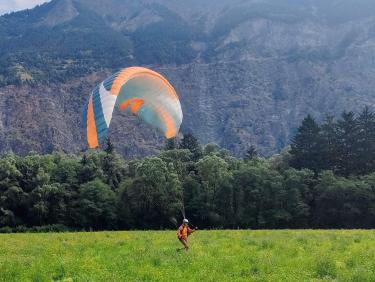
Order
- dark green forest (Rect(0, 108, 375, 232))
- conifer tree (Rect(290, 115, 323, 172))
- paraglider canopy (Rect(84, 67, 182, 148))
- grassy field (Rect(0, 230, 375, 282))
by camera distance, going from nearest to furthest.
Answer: grassy field (Rect(0, 230, 375, 282)) < paraglider canopy (Rect(84, 67, 182, 148)) < dark green forest (Rect(0, 108, 375, 232)) < conifer tree (Rect(290, 115, 323, 172))

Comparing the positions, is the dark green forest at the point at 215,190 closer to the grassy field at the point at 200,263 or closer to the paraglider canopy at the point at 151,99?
the paraglider canopy at the point at 151,99

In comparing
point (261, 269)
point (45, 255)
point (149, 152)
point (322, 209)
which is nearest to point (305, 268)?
point (261, 269)

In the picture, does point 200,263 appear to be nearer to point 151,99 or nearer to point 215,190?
point 151,99

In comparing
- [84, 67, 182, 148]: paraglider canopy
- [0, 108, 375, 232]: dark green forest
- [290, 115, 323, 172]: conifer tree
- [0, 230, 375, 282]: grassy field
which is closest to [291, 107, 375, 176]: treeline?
[290, 115, 323, 172]: conifer tree

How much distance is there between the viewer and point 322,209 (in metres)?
60.1

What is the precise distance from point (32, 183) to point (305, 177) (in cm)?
3407

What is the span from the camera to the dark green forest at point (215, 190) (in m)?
59.8

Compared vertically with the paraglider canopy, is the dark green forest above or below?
below

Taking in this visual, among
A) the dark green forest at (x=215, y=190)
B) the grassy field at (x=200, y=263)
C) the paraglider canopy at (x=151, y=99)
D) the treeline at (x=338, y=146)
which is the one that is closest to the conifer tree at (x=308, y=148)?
the treeline at (x=338, y=146)

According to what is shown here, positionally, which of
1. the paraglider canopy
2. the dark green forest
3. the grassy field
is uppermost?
the paraglider canopy

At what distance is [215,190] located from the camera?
6662 cm

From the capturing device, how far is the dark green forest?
59.8 m

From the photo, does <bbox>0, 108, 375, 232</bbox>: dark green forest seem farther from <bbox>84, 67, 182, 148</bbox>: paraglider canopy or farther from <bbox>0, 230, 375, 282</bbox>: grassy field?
<bbox>0, 230, 375, 282</bbox>: grassy field

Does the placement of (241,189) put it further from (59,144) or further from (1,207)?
(59,144)
